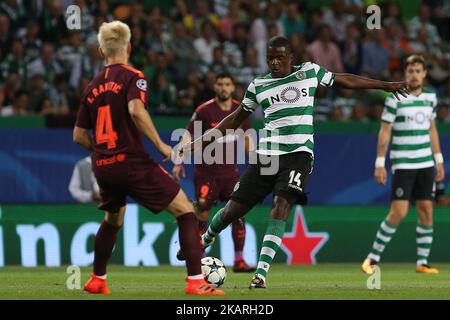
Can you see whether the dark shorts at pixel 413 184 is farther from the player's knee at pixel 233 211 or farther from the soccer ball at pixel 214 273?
the soccer ball at pixel 214 273

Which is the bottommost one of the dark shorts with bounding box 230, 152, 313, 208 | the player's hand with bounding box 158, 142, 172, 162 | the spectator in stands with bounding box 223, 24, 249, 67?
the dark shorts with bounding box 230, 152, 313, 208

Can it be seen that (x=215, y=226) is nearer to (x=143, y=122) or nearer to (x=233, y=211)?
(x=233, y=211)

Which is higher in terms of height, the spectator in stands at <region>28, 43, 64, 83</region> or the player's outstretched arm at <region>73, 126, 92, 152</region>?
the spectator in stands at <region>28, 43, 64, 83</region>

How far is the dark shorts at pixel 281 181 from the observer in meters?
10.9

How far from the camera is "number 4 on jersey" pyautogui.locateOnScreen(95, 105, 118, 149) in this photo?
32.0ft

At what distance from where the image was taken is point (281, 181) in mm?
10969

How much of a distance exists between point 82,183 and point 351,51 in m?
6.34

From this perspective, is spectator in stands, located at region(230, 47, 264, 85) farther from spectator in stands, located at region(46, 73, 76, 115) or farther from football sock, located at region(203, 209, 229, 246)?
football sock, located at region(203, 209, 229, 246)

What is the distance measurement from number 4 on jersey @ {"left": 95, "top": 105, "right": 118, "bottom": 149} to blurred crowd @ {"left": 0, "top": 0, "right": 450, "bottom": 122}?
6.97 m

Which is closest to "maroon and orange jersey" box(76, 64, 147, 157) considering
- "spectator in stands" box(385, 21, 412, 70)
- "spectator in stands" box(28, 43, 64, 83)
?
"spectator in stands" box(28, 43, 64, 83)

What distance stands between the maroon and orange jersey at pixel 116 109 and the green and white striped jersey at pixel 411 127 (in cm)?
558

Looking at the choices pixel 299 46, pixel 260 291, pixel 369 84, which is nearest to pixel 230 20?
pixel 299 46

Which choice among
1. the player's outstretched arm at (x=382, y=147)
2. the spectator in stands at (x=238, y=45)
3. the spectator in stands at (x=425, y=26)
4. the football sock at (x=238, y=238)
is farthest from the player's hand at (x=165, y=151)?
the spectator in stands at (x=425, y=26)

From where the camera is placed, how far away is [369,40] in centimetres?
2088
